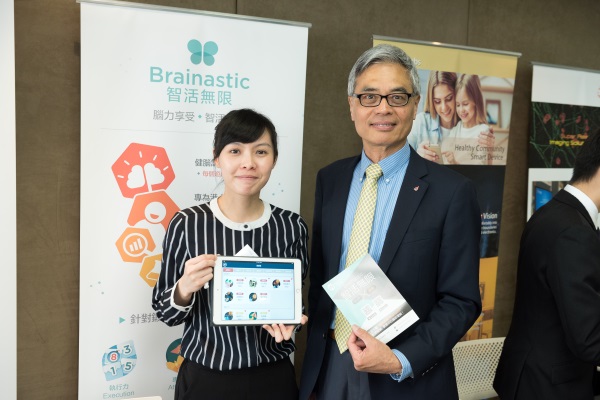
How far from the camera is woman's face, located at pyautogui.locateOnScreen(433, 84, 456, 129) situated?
10.9ft

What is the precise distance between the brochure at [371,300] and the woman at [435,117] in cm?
185

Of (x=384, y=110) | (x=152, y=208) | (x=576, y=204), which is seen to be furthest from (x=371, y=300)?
(x=152, y=208)

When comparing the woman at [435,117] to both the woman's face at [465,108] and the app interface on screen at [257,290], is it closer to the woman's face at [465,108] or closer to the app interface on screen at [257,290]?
the woman's face at [465,108]

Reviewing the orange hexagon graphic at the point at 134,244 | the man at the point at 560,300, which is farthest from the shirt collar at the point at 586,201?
the orange hexagon graphic at the point at 134,244

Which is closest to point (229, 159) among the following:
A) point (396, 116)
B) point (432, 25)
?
point (396, 116)

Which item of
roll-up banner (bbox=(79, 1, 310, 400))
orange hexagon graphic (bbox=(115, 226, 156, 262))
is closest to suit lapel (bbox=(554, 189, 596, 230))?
roll-up banner (bbox=(79, 1, 310, 400))

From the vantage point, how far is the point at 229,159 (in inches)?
72.1

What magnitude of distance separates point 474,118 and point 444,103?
29 centimetres

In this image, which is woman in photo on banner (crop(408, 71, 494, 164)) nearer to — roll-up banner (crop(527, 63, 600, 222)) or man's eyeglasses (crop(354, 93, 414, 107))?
roll-up banner (crop(527, 63, 600, 222))

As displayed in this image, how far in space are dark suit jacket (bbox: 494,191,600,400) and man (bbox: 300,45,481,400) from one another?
1.42 feet

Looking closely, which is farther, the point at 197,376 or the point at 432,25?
the point at 432,25

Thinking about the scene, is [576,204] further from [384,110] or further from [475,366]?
[475,366]

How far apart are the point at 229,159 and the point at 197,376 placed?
0.79 meters

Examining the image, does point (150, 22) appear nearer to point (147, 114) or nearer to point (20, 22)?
point (147, 114)
